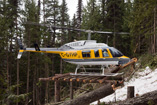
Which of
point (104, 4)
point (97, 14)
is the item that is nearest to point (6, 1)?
point (97, 14)

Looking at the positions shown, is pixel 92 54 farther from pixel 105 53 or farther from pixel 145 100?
pixel 145 100

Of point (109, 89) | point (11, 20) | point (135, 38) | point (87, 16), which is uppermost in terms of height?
point (87, 16)

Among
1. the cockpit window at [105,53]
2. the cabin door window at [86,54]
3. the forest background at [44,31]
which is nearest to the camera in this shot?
the cockpit window at [105,53]

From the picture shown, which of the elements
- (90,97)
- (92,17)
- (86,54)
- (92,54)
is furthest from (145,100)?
(92,17)

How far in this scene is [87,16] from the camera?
22484 millimetres

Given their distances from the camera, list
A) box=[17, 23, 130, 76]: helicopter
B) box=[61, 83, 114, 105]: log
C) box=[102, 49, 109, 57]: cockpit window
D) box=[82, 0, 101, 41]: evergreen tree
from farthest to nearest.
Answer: box=[82, 0, 101, 41]: evergreen tree
box=[102, 49, 109, 57]: cockpit window
box=[17, 23, 130, 76]: helicopter
box=[61, 83, 114, 105]: log

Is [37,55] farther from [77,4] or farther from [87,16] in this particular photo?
[77,4]

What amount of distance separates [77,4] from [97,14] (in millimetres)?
7923

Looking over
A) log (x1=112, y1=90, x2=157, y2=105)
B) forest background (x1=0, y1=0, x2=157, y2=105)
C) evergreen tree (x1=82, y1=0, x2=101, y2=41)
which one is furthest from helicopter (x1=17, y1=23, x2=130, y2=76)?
evergreen tree (x1=82, y1=0, x2=101, y2=41)

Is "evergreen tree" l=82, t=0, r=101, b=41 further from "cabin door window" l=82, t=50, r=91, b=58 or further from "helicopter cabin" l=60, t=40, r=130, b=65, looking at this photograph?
"cabin door window" l=82, t=50, r=91, b=58

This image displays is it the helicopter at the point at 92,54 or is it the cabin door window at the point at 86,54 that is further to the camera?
the cabin door window at the point at 86,54

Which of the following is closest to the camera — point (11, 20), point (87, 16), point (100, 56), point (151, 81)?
point (151, 81)

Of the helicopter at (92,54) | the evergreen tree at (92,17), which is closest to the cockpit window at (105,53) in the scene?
the helicopter at (92,54)

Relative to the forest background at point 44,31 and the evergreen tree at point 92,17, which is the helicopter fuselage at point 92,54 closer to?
the forest background at point 44,31
